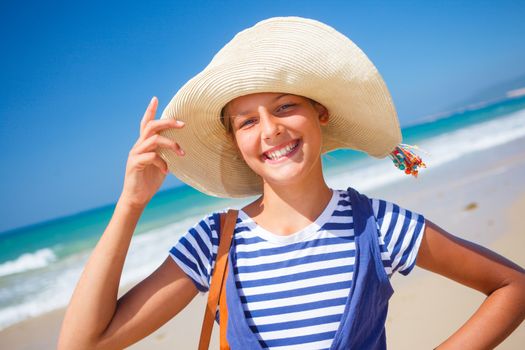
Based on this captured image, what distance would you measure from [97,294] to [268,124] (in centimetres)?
92

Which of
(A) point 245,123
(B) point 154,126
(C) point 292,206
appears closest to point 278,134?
(A) point 245,123

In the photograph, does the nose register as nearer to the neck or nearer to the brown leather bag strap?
the neck

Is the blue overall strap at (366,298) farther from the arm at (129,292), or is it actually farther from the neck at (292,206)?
the arm at (129,292)

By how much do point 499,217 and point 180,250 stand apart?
561 centimetres

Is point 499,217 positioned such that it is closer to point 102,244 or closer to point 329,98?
point 329,98

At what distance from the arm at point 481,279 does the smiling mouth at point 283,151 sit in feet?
2.13

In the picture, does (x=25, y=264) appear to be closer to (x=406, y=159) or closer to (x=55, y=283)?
(x=55, y=283)

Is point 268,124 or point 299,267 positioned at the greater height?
point 268,124

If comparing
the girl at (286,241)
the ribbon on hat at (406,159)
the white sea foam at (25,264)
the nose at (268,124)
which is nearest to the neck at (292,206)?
the girl at (286,241)

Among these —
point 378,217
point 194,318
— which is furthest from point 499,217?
point 378,217

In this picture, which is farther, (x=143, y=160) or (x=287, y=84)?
(x=287, y=84)

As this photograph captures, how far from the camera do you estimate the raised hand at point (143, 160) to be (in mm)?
1587

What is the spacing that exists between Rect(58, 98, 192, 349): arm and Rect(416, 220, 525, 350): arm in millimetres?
1040

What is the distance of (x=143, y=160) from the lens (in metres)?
1.58
